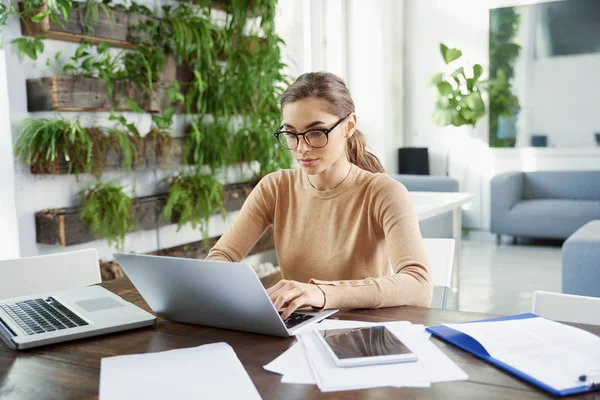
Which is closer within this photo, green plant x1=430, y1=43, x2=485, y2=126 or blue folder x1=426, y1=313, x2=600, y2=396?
blue folder x1=426, y1=313, x2=600, y2=396

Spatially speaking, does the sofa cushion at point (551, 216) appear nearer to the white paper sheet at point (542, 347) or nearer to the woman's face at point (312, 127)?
the woman's face at point (312, 127)

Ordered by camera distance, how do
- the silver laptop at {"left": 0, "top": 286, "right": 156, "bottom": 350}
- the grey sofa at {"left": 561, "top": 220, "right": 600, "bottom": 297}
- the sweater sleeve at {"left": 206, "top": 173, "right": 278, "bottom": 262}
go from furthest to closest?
the grey sofa at {"left": 561, "top": 220, "right": 600, "bottom": 297}
the sweater sleeve at {"left": 206, "top": 173, "right": 278, "bottom": 262}
the silver laptop at {"left": 0, "top": 286, "right": 156, "bottom": 350}

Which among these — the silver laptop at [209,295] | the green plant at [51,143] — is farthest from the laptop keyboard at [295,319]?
the green plant at [51,143]

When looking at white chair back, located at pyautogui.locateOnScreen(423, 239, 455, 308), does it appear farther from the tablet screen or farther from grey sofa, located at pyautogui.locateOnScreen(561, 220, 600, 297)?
grey sofa, located at pyautogui.locateOnScreen(561, 220, 600, 297)

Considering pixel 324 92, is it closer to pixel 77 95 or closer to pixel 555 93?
pixel 77 95

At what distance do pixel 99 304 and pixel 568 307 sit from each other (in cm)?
102

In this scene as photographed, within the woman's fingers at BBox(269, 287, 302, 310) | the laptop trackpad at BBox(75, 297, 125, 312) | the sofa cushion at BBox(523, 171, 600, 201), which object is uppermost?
the woman's fingers at BBox(269, 287, 302, 310)

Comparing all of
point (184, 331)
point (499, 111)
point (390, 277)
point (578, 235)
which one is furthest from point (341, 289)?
point (499, 111)

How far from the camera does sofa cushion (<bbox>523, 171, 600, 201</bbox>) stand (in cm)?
533

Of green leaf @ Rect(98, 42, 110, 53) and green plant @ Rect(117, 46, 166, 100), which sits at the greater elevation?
green leaf @ Rect(98, 42, 110, 53)

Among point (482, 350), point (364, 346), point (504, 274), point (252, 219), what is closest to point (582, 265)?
point (504, 274)

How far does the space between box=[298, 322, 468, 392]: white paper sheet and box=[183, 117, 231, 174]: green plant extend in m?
2.35

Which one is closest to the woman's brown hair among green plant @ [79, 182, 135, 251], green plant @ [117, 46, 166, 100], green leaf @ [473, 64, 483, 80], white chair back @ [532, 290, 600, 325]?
white chair back @ [532, 290, 600, 325]

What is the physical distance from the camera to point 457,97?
576cm
